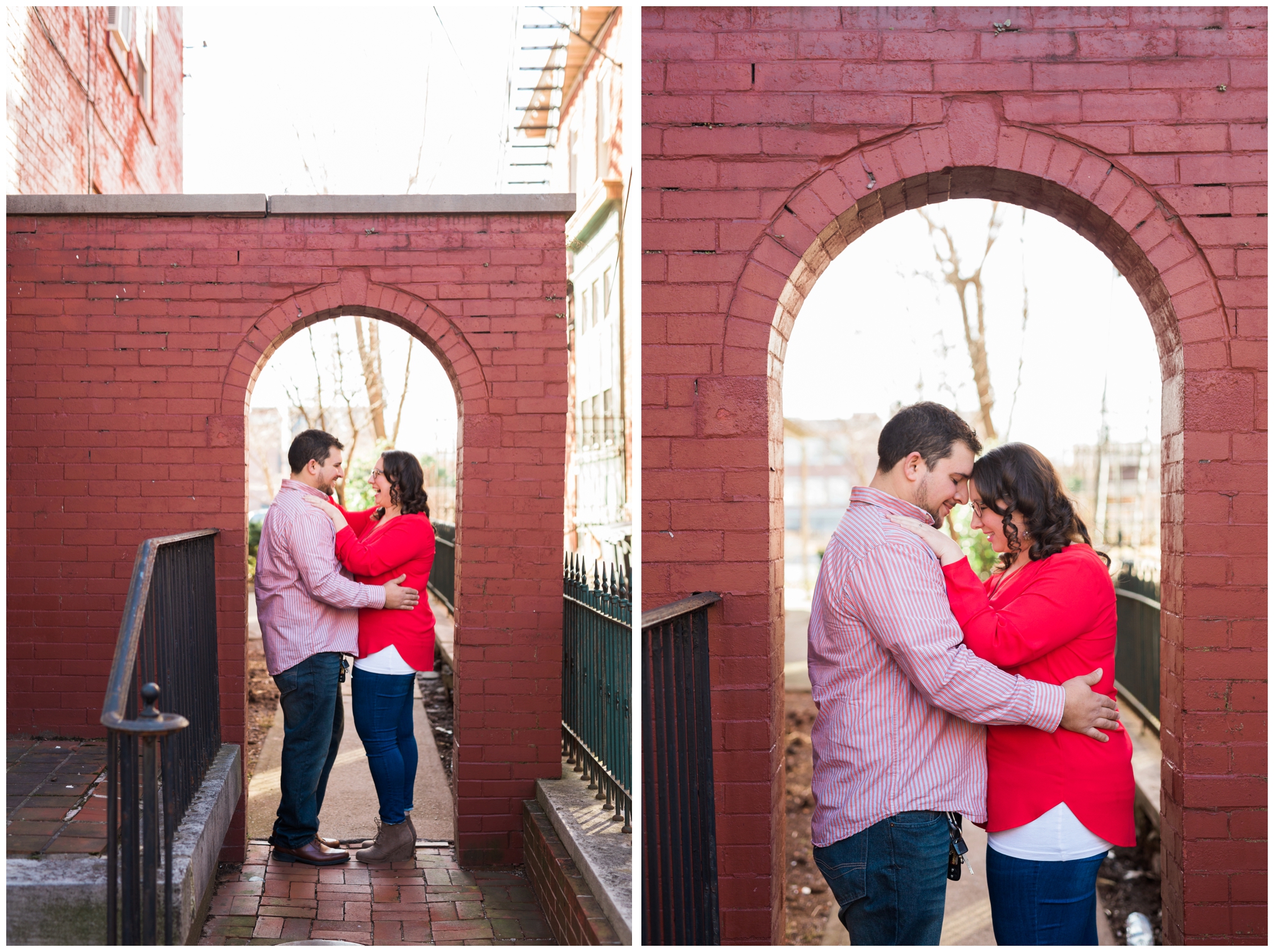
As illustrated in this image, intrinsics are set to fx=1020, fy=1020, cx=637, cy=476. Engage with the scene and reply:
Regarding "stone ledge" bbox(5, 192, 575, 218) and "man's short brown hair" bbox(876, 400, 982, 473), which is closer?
"man's short brown hair" bbox(876, 400, 982, 473)

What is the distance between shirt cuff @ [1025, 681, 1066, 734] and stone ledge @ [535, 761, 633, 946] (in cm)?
148

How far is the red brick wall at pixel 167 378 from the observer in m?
5.36

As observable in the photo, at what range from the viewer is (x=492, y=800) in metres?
5.60

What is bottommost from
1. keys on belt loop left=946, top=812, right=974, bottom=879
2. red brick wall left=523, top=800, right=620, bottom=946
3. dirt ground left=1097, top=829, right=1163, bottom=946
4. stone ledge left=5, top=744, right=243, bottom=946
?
dirt ground left=1097, top=829, right=1163, bottom=946

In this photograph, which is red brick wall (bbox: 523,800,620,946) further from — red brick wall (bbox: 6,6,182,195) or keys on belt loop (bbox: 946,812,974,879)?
red brick wall (bbox: 6,6,182,195)

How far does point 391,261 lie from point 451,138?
780 cm

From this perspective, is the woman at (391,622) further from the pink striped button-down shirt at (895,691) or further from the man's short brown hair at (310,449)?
the pink striped button-down shirt at (895,691)

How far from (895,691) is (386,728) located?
126 inches

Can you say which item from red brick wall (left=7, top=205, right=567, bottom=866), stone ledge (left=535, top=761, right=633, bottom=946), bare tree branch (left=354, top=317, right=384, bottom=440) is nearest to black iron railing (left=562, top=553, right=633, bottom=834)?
stone ledge (left=535, top=761, right=633, bottom=946)

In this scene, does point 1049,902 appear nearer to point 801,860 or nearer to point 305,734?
point 305,734

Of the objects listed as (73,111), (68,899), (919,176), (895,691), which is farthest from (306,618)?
(73,111)

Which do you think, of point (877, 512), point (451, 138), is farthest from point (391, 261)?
point (451, 138)

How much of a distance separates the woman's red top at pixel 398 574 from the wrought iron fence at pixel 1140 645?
5.63m

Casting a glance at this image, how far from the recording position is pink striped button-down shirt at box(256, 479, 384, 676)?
498 centimetres
